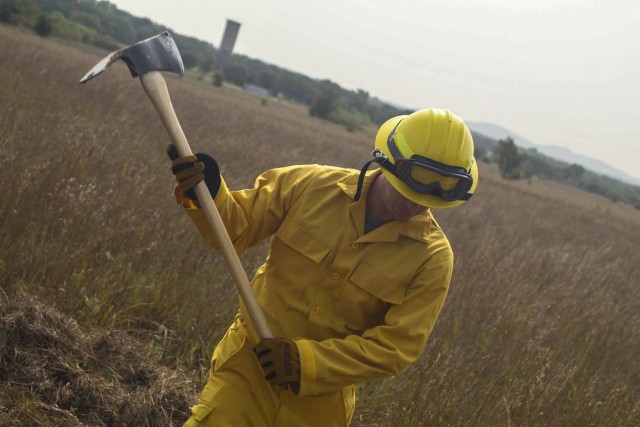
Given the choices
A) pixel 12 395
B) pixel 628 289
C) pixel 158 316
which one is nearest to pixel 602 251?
pixel 628 289

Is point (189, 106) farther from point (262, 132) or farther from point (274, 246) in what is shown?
point (274, 246)

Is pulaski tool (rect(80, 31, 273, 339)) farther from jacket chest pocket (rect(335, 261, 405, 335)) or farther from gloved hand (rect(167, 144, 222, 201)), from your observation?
jacket chest pocket (rect(335, 261, 405, 335))

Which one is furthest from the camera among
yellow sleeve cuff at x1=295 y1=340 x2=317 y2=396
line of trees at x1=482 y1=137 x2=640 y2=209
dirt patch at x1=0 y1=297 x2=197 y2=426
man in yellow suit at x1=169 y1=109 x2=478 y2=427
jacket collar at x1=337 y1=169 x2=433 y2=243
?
line of trees at x1=482 y1=137 x2=640 y2=209

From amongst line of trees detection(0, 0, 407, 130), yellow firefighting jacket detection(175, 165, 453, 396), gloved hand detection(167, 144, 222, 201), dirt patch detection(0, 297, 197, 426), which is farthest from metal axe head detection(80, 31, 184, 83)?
line of trees detection(0, 0, 407, 130)

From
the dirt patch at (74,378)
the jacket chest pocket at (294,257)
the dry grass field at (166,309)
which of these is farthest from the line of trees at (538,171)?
the jacket chest pocket at (294,257)

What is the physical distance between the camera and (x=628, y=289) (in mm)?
7758

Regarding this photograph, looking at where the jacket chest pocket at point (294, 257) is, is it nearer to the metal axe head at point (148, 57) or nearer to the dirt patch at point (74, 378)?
the metal axe head at point (148, 57)

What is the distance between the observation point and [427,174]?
1.91m

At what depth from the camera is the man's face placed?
6.50 ft

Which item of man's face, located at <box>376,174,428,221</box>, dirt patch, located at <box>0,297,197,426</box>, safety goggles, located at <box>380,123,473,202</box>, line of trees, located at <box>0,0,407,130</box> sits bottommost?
dirt patch, located at <box>0,297,197,426</box>

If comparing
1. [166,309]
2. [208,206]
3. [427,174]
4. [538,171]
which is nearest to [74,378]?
[166,309]

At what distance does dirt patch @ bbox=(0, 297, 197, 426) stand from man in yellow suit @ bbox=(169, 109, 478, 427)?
0.60 meters

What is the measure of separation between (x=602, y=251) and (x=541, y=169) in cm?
7090

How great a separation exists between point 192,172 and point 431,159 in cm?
80
